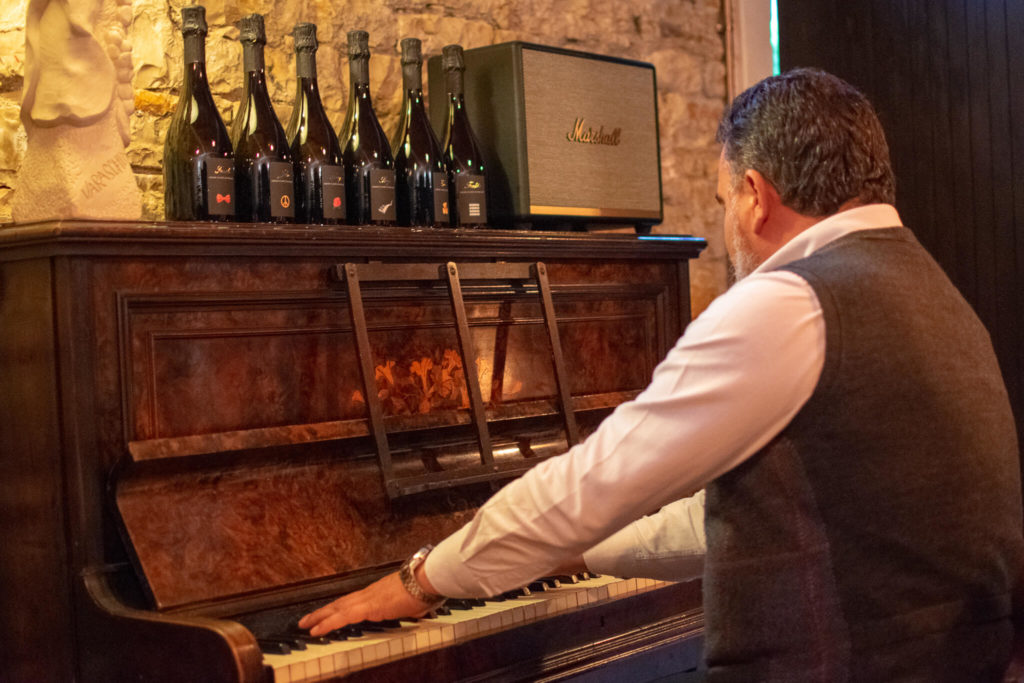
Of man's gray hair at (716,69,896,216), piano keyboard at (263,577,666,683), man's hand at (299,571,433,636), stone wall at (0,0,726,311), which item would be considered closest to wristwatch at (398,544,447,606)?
man's hand at (299,571,433,636)

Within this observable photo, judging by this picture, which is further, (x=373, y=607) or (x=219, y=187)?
(x=219, y=187)

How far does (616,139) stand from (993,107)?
73.3 inches

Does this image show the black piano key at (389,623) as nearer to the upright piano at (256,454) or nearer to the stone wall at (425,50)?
the upright piano at (256,454)

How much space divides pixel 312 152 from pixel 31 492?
3.14 feet

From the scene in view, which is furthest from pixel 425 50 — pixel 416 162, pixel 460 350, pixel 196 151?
pixel 460 350

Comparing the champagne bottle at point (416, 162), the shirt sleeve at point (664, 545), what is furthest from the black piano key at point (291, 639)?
the champagne bottle at point (416, 162)

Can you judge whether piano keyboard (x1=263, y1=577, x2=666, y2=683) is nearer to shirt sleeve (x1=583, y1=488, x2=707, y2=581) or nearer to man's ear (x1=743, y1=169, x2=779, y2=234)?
shirt sleeve (x1=583, y1=488, x2=707, y2=581)

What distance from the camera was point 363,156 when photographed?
2.65m

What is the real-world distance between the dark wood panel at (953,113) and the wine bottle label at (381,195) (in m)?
2.38

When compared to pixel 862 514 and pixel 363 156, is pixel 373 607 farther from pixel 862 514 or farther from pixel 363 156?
pixel 363 156

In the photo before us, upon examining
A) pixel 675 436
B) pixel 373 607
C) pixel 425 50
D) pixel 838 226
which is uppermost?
pixel 425 50

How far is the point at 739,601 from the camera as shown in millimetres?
1596

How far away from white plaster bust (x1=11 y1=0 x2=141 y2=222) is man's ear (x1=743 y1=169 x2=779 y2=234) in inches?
45.4

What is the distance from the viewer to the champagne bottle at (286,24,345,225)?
2.49 metres
